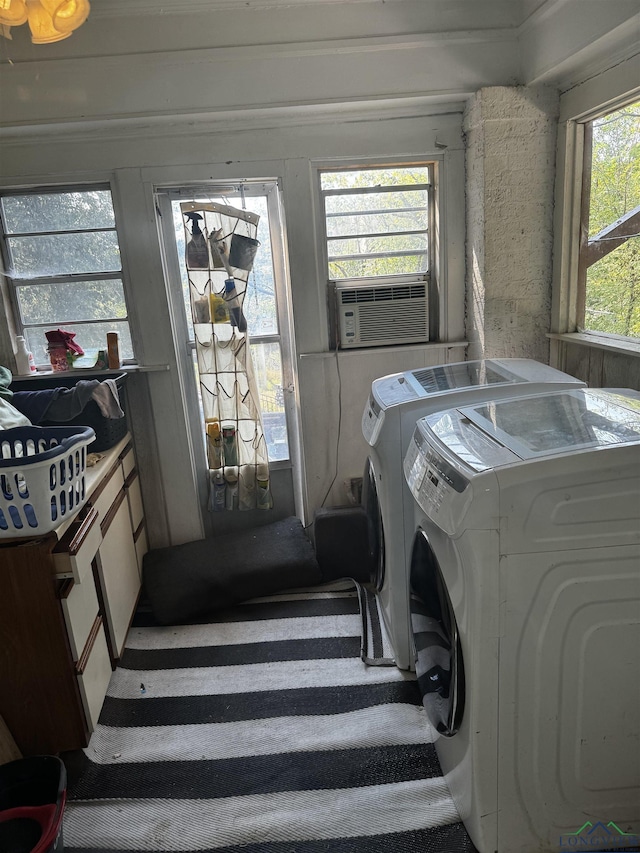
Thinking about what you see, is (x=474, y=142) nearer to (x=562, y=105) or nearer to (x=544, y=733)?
(x=562, y=105)

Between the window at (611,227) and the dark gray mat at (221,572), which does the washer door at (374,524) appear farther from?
the window at (611,227)

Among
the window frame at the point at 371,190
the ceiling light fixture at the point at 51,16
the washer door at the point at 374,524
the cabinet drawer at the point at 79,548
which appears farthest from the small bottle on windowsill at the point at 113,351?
the ceiling light fixture at the point at 51,16

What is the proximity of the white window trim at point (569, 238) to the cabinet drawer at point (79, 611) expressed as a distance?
1.90 m

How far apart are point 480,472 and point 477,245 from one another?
5.17 ft

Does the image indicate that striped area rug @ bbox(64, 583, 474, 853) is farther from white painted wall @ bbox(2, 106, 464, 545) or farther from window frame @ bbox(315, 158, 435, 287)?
window frame @ bbox(315, 158, 435, 287)

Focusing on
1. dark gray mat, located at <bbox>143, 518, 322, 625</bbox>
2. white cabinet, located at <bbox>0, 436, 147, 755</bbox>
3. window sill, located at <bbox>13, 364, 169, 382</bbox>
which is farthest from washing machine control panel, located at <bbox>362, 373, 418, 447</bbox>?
window sill, located at <bbox>13, 364, 169, 382</bbox>

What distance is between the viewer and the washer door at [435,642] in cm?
130

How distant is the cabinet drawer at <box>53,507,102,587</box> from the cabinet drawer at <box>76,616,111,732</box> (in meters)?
0.19

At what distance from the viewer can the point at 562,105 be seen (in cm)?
218

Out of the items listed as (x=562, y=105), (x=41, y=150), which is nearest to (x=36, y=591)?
(x=41, y=150)

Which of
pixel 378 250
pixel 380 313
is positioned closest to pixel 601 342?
pixel 380 313

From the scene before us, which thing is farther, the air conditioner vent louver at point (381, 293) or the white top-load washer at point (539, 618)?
the air conditioner vent louver at point (381, 293)

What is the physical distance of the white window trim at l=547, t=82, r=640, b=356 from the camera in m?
2.15

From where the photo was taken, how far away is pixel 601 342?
199 centimetres
